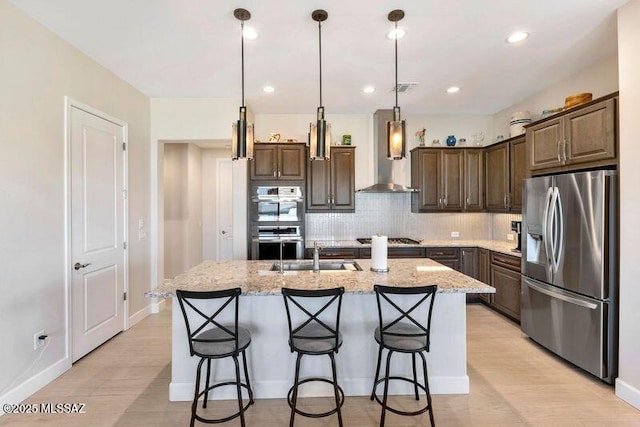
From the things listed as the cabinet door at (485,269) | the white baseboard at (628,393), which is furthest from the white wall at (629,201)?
the cabinet door at (485,269)

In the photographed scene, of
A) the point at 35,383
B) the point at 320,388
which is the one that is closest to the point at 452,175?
the point at 320,388

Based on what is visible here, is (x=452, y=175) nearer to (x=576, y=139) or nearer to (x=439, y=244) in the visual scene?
(x=439, y=244)

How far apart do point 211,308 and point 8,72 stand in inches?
88.1

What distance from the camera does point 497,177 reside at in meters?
4.45

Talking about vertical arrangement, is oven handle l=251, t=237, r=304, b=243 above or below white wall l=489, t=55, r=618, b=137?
below

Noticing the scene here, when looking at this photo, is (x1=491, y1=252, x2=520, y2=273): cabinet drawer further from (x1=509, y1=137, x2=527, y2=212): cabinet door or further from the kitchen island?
the kitchen island

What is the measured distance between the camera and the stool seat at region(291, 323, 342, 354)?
197cm

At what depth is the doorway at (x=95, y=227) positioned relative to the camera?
114 inches

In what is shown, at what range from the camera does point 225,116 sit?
4.14 metres

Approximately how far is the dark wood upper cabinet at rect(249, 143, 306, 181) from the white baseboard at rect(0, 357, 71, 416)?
2.88 meters

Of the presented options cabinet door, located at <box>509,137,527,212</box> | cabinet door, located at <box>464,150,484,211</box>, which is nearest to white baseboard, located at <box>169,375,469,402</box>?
cabinet door, located at <box>509,137,527,212</box>

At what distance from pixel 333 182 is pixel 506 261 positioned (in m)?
2.50

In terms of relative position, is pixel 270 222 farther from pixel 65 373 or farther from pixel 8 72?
pixel 8 72

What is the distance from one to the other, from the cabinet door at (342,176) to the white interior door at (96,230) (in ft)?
8.94
